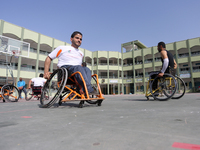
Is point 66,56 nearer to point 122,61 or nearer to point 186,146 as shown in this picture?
point 186,146

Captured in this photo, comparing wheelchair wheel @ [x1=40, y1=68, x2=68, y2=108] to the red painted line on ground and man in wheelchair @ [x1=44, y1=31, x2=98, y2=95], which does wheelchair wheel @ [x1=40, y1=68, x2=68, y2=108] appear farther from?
the red painted line on ground

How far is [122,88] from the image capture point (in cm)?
3625

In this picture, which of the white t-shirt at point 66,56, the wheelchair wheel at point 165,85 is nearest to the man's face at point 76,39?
the white t-shirt at point 66,56

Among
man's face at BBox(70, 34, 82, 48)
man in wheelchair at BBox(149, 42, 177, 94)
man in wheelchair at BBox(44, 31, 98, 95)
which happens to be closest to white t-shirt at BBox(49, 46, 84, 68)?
man in wheelchair at BBox(44, 31, 98, 95)

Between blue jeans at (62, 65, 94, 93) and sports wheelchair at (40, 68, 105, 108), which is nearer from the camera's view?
sports wheelchair at (40, 68, 105, 108)

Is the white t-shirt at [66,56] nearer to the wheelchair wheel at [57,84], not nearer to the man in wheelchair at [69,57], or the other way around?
the man in wheelchair at [69,57]

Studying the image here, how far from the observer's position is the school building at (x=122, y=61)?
76.5 feet

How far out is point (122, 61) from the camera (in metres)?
37.7

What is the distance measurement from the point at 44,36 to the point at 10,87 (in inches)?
888

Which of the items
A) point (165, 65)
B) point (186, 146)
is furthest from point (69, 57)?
point (186, 146)

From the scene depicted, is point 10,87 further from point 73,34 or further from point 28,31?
point 28,31

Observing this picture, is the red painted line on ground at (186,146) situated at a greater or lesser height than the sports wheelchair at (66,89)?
lesser

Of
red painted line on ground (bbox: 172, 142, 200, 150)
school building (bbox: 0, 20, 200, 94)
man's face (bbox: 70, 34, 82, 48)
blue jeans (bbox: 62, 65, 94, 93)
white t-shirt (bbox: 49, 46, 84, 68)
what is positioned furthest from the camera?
school building (bbox: 0, 20, 200, 94)

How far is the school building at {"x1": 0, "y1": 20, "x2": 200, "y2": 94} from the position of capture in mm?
23312
